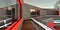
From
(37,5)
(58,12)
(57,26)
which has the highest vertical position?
(37,5)

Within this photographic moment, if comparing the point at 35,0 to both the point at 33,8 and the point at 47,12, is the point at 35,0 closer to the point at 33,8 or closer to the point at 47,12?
the point at 33,8

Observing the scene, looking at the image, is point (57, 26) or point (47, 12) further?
point (47, 12)

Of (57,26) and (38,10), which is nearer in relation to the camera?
(57,26)

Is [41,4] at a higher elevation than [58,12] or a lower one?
higher

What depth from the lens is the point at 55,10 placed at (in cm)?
996

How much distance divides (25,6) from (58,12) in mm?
2842

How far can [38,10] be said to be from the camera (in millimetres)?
10344

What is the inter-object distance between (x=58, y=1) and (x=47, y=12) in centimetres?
132

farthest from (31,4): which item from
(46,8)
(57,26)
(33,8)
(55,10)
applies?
(57,26)

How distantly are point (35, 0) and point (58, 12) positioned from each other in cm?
223

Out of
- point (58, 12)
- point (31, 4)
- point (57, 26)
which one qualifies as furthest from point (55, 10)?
point (57, 26)

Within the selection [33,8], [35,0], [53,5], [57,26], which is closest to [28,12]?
[33,8]

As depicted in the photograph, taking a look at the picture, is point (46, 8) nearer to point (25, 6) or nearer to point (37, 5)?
point (37, 5)

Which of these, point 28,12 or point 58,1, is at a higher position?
point 58,1
